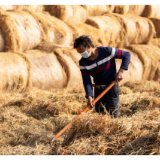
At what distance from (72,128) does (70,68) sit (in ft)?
14.3

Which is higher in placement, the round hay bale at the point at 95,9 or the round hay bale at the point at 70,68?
the round hay bale at the point at 95,9

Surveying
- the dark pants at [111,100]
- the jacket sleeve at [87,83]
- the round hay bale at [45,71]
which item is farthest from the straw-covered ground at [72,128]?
the round hay bale at [45,71]

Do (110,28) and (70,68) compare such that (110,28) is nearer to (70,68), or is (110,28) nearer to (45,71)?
(70,68)

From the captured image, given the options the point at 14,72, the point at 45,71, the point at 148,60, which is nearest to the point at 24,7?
the point at 45,71

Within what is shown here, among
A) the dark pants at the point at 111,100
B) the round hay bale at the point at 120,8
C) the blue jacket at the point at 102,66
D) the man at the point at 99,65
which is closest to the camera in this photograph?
the man at the point at 99,65

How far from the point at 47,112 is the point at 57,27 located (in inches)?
130

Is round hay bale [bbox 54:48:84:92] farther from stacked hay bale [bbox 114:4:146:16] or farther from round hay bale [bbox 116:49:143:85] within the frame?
stacked hay bale [bbox 114:4:146:16]

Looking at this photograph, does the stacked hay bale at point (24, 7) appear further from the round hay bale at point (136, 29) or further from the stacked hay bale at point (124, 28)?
the round hay bale at point (136, 29)

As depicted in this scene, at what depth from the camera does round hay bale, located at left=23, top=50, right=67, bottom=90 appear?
8.19 m

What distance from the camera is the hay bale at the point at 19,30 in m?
8.15

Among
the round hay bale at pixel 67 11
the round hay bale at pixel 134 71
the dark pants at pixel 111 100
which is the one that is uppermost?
the round hay bale at pixel 67 11

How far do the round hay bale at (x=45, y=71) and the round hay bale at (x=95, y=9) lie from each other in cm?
285

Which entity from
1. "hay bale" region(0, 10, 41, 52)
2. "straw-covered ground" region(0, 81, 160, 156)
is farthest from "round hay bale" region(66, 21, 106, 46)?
"straw-covered ground" region(0, 81, 160, 156)

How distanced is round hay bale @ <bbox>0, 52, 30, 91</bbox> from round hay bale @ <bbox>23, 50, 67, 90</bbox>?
16 cm
